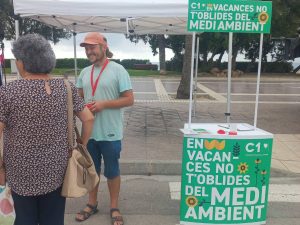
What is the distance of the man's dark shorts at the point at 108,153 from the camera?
3.82m

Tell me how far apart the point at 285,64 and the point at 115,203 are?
3287 cm

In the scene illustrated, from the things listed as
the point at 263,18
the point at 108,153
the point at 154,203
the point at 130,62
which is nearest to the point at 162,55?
the point at 130,62

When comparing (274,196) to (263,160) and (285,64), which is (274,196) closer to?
(263,160)

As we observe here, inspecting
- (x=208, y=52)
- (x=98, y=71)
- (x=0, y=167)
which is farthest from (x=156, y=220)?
(x=208, y=52)

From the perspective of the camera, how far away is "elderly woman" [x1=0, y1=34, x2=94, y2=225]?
7.62 feet

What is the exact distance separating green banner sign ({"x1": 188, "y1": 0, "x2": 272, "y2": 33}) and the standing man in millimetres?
853

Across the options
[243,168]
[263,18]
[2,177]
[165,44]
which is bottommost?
[243,168]

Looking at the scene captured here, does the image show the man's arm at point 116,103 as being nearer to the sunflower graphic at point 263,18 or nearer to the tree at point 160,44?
the sunflower graphic at point 263,18

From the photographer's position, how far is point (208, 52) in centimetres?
3384

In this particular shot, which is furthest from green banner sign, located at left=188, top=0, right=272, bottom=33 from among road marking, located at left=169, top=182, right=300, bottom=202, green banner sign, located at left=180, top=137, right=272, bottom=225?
road marking, located at left=169, top=182, right=300, bottom=202

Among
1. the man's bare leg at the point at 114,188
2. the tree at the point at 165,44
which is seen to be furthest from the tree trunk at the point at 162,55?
the man's bare leg at the point at 114,188

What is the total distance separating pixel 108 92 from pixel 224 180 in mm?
1390

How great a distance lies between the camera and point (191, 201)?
3.84 m

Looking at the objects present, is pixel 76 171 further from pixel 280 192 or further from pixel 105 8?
pixel 105 8
